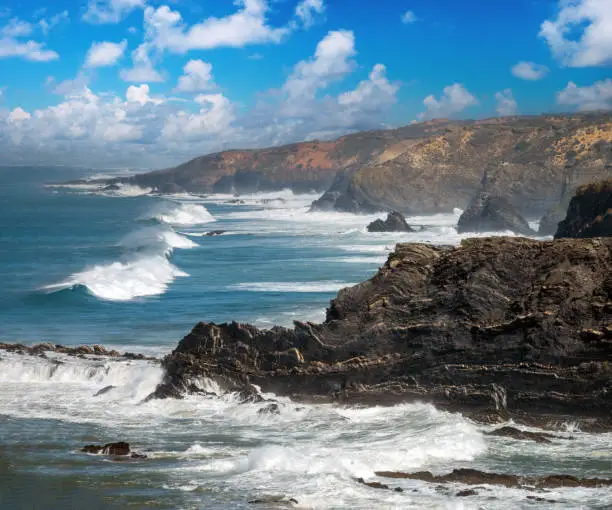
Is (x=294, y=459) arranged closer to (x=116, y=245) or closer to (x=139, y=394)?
(x=139, y=394)

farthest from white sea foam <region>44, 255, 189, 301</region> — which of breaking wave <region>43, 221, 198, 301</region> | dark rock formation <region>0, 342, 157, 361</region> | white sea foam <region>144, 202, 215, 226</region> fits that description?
white sea foam <region>144, 202, 215, 226</region>

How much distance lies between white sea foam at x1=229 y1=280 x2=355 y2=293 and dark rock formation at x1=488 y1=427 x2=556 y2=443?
2434 centimetres

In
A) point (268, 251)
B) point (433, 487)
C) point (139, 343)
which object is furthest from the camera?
point (268, 251)

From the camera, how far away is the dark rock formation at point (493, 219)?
78.8 m

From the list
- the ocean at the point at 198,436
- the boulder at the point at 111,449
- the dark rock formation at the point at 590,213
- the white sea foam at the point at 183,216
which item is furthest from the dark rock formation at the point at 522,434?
the white sea foam at the point at 183,216

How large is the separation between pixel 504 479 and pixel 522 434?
289cm

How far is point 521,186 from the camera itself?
305ft

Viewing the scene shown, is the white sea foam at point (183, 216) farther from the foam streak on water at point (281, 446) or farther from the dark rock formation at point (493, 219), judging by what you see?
the foam streak on water at point (281, 446)

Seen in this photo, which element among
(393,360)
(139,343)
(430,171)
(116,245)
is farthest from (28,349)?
(430,171)

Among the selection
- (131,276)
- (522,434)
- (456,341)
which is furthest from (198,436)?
(131,276)

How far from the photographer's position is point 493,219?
79062 mm

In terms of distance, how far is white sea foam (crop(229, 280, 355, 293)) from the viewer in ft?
140

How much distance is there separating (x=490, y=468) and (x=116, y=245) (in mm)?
57201

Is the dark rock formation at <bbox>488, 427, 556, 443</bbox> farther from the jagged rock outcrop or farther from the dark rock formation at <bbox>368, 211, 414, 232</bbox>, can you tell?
the dark rock formation at <bbox>368, 211, 414, 232</bbox>
